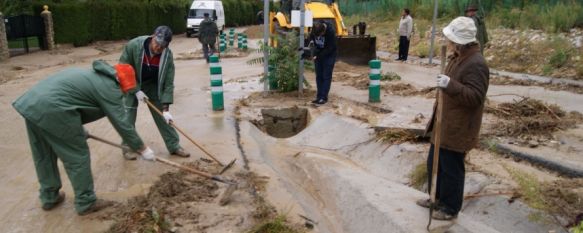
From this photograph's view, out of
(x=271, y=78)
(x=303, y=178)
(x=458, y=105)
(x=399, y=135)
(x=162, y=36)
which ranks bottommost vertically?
(x=303, y=178)

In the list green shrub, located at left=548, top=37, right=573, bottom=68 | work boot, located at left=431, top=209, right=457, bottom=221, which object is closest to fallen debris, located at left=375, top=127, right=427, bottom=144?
work boot, located at left=431, top=209, right=457, bottom=221

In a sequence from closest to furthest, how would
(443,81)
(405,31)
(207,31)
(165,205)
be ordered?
(443,81)
(165,205)
(405,31)
(207,31)

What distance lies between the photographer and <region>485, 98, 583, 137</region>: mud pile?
6.67 metres

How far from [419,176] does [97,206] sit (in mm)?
3548

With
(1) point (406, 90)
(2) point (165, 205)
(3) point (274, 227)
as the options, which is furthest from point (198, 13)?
(3) point (274, 227)

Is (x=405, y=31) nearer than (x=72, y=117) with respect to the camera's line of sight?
No

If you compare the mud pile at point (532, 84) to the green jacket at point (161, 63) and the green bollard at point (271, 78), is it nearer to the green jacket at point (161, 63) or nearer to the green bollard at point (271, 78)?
the green bollard at point (271, 78)

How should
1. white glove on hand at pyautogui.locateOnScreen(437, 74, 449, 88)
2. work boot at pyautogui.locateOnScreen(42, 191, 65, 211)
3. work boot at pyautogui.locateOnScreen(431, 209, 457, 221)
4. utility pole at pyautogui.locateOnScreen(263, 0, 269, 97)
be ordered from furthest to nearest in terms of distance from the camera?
utility pole at pyautogui.locateOnScreen(263, 0, 269, 97)
work boot at pyautogui.locateOnScreen(42, 191, 65, 211)
work boot at pyautogui.locateOnScreen(431, 209, 457, 221)
white glove on hand at pyautogui.locateOnScreen(437, 74, 449, 88)

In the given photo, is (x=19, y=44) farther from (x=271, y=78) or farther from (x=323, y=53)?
(x=323, y=53)

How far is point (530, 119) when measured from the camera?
6.97m

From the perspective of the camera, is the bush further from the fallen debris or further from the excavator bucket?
the fallen debris

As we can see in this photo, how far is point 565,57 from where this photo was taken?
13117 mm

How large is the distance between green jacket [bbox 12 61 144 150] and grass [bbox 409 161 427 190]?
317 cm

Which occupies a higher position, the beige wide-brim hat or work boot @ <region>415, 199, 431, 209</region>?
the beige wide-brim hat
